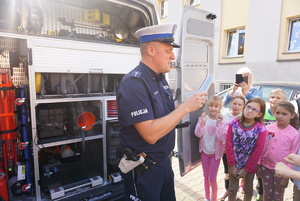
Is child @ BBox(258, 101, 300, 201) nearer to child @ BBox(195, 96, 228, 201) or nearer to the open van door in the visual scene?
child @ BBox(195, 96, 228, 201)

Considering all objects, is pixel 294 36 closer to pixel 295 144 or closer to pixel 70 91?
pixel 295 144

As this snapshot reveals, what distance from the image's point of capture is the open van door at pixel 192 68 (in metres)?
2.49

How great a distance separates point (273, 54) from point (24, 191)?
10082 millimetres

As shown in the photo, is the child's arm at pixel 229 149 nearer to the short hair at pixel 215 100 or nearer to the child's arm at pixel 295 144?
the short hair at pixel 215 100

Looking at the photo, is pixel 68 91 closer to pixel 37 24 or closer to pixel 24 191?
pixel 37 24

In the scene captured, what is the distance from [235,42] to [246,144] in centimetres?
961

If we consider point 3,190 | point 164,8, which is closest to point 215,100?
point 3,190

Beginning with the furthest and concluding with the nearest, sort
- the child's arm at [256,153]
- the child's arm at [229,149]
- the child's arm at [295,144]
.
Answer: the child's arm at [229,149]
the child's arm at [256,153]
the child's arm at [295,144]

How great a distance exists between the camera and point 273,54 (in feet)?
30.3

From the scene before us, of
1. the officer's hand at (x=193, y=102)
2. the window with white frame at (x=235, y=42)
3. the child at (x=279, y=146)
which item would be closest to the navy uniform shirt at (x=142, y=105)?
the officer's hand at (x=193, y=102)

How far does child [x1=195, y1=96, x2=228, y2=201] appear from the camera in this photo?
268 cm

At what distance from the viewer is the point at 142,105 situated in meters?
1.56

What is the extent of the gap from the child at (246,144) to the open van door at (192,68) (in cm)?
46

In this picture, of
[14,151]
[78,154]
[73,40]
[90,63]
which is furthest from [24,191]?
[73,40]
